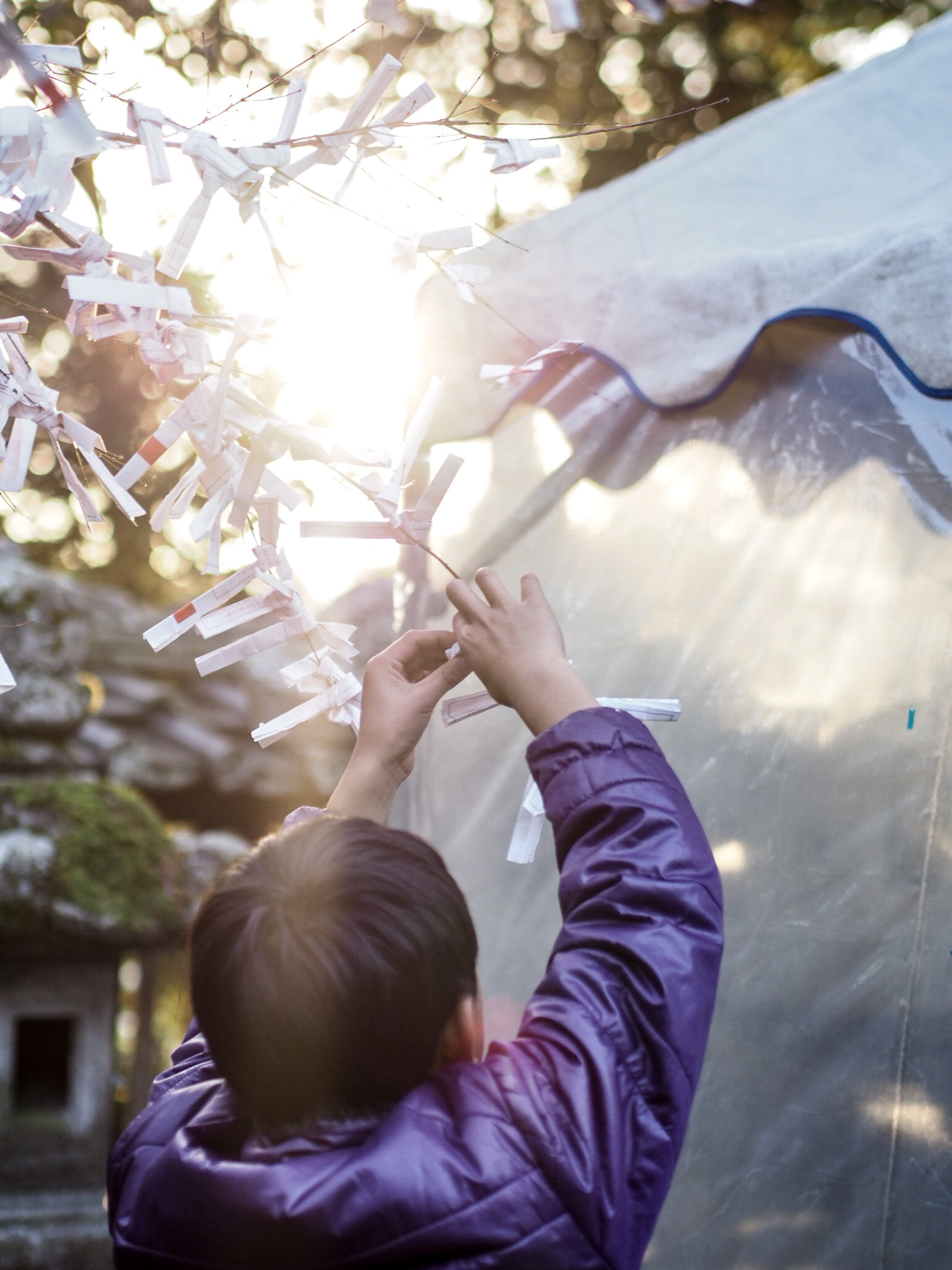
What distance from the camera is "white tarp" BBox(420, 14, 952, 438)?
1293 millimetres

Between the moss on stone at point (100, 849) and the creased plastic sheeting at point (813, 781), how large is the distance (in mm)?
2828

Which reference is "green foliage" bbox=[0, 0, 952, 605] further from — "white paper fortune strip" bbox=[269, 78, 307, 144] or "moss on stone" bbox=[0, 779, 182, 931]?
"white paper fortune strip" bbox=[269, 78, 307, 144]

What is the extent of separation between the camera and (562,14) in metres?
0.91

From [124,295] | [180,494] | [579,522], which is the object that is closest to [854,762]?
[579,522]

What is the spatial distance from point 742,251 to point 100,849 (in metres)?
3.33

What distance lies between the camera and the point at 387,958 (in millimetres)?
715

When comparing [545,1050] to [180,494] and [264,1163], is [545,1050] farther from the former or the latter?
[180,494]

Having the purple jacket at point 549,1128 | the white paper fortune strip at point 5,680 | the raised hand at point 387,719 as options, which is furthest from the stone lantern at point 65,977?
the purple jacket at point 549,1128

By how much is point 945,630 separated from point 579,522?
593mm

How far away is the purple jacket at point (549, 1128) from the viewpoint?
676 mm

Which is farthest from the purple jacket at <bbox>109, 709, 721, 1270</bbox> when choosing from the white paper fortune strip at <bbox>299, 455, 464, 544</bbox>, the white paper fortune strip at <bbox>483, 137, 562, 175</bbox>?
the white paper fortune strip at <bbox>483, 137, 562, 175</bbox>

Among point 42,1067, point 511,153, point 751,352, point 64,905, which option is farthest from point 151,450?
point 42,1067

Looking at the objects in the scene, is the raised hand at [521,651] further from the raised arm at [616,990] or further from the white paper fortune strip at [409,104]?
the white paper fortune strip at [409,104]

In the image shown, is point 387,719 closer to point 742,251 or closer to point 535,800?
point 535,800
